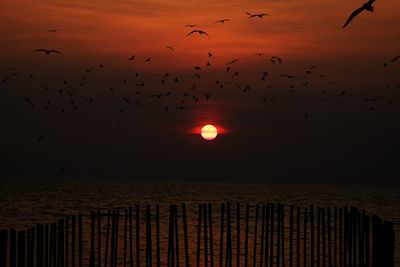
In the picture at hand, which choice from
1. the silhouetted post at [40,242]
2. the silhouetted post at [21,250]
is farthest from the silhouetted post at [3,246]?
the silhouetted post at [40,242]

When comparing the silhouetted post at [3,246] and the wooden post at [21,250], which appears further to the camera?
the wooden post at [21,250]

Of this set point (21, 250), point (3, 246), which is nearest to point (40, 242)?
point (21, 250)

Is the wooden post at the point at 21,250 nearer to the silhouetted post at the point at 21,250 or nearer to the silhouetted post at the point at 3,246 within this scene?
the silhouetted post at the point at 21,250

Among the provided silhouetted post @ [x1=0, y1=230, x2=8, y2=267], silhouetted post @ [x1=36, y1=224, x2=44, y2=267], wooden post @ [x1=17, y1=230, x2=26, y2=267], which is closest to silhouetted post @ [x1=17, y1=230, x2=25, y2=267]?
wooden post @ [x1=17, y1=230, x2=26, y2=267]

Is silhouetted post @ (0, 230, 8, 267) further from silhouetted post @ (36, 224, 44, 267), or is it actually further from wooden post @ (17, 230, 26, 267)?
silhouetted post @ (36, 224, 44, 267)

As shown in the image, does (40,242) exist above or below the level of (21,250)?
above

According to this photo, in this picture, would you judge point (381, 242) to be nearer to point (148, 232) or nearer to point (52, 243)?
point (148, 232)

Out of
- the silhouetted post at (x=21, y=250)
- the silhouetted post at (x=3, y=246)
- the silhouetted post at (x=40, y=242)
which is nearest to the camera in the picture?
the silhouetted post at (x=3, y=246)

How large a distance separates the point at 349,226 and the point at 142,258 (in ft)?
42.5

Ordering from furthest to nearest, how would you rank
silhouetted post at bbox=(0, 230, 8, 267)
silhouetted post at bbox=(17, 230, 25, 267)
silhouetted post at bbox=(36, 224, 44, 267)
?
silhouetted post at bbox=(36, 224, 44, 267) < silhouetted post at bbox=(17, 230, 25, 267) < silhouetted post at bbox=(0, 230, 8, 267)

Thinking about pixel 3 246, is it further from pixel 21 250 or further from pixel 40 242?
pixel 40 242

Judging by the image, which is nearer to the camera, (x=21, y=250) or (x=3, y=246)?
(x=3, y=246)

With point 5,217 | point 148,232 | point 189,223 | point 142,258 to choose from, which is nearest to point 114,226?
point 148,232

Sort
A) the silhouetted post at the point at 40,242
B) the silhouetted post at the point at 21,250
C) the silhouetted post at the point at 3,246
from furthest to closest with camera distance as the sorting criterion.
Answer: the silhouetted post at the point at 40,242 → the silhouetted post at the point at 21,250 → the silhouetted post at the point at 3,246
